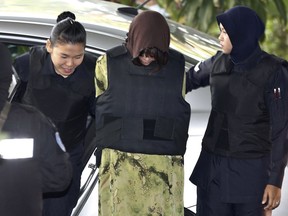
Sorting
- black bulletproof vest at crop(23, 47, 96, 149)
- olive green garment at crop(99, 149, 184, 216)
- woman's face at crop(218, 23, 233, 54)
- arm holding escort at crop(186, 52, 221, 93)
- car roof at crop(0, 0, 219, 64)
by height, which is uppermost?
woman's face at crop(218, 23, 233, 54)

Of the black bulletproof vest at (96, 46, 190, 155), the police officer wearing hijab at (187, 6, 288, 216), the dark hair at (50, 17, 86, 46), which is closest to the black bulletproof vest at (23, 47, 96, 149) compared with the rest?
the dark hair at (50, 17, 86, 46)

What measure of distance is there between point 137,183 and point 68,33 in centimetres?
69

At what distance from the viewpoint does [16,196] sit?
3.22 metres

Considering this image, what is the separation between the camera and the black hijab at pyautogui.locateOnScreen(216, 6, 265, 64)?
3.87m

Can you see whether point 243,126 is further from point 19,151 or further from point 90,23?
point 19,151

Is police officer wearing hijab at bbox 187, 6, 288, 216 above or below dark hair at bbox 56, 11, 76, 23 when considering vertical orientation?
below

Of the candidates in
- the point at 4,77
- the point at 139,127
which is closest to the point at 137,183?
the point at 139,127

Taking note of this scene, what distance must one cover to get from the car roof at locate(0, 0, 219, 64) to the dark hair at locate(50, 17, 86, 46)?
0.67ft

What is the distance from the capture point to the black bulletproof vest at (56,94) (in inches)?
159

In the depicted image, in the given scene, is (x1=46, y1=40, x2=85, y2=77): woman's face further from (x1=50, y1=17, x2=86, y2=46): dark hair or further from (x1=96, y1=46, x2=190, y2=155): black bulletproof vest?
(x1=96, y1=46, x2=190, y2=155): black bulletproof vest

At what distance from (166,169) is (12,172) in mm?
825

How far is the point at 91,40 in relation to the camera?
419cm

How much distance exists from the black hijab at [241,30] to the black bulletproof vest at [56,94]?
0.64 meters

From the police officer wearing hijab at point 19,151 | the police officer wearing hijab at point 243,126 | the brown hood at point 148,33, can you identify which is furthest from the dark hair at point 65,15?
the police officer wearing hijab at point 19,151
